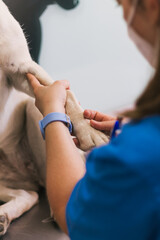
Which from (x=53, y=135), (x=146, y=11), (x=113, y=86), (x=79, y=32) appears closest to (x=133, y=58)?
(x=113, y=86)

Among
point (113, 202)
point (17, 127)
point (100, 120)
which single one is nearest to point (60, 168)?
point (113, 202)

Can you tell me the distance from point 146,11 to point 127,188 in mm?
209

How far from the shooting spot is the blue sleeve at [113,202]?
0.34 meters

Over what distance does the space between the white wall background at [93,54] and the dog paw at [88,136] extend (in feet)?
2.19

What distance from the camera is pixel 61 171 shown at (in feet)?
1.70

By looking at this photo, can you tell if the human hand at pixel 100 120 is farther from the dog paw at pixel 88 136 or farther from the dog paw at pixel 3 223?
the dog paw at pixel 3 223

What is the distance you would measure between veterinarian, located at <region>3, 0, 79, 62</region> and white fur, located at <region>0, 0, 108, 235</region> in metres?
0.31

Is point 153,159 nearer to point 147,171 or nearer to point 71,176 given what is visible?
point 147,171

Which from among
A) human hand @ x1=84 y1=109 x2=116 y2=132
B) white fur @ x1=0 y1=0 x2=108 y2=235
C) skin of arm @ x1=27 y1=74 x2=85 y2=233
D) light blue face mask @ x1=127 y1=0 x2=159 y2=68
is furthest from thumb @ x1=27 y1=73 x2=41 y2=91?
light blue face mask @ x1=127 y1=0 x2=159 y2=68

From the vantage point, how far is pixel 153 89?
38cm

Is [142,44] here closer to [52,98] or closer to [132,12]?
[132,12]

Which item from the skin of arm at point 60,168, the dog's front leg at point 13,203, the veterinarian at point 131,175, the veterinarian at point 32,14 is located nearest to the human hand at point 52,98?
the skin of arm at point 60,168

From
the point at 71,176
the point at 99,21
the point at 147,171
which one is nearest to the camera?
the point at 147,171

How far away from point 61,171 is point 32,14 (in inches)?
37.6
